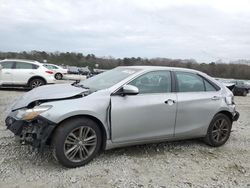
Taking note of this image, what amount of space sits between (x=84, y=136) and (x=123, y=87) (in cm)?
90

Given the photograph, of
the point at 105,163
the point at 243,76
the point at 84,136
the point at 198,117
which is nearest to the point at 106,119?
the point at 84,136

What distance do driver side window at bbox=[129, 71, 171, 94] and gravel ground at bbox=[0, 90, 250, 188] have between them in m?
1.06

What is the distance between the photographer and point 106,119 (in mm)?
4293

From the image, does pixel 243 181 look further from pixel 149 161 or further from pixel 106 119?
pixel 106 119

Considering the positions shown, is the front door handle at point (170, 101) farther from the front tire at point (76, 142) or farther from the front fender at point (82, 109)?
the front tire at point (76, 142)

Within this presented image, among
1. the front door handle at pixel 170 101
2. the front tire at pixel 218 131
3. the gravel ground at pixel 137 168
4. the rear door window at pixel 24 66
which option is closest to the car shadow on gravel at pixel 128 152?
the gravel ground at pixel 137 168

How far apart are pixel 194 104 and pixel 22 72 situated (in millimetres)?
9890

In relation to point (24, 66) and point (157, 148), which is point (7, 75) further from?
point (157, 148)

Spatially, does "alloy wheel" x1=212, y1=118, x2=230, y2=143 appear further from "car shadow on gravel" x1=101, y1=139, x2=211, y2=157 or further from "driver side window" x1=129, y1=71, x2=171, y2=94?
"driver side window" x1=129, y1=71, x2=171, y2=94

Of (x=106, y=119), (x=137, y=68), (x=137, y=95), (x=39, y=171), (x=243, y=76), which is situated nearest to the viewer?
(x=39, y=171)

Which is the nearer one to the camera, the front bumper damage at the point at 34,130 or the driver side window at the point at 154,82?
the front bumper damage at the point at 34,130

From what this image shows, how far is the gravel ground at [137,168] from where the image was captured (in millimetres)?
3814

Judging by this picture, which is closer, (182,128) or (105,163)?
→ (105,163)

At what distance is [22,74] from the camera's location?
13180 mm
